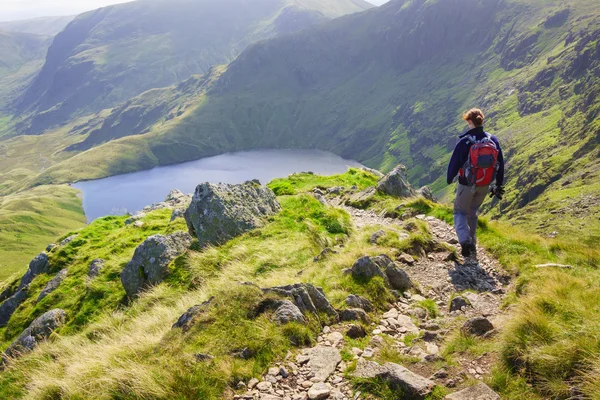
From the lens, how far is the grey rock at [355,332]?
8.02 m

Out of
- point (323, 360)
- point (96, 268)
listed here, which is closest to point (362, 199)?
point (96, 268)

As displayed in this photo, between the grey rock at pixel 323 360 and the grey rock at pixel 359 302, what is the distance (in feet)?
6.32

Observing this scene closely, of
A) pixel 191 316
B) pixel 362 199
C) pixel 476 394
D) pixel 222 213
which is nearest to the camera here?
pixel 476 394

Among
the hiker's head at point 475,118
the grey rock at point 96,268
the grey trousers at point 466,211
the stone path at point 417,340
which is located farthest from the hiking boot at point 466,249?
the grey rock at point 96,268

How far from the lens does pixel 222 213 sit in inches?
669

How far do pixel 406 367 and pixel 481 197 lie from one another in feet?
27.8

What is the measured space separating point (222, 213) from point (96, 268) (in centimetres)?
660

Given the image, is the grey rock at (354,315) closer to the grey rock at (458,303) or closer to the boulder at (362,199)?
the grey rock at (458,303)

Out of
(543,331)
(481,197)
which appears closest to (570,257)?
(481,197)

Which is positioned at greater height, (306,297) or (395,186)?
(306,297)

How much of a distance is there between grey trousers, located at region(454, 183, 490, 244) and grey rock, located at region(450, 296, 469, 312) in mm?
3853

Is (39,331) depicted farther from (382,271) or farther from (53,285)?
(382,271)

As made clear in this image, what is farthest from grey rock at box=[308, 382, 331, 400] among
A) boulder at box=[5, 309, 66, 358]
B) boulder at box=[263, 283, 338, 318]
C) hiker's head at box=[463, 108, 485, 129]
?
boulder at box=[5, 309, 66, 358]

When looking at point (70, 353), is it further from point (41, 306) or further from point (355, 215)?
point (355, 215)
